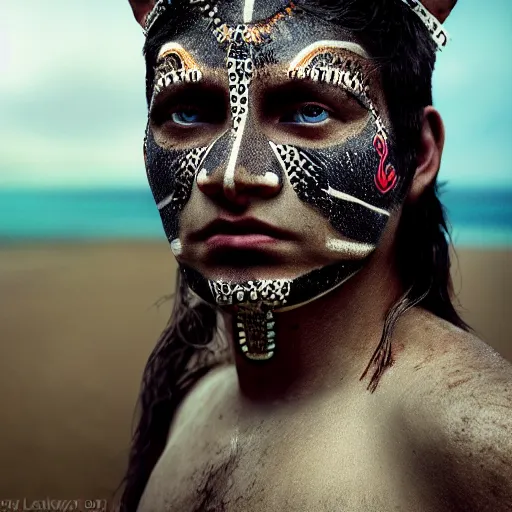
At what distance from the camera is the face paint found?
161cm

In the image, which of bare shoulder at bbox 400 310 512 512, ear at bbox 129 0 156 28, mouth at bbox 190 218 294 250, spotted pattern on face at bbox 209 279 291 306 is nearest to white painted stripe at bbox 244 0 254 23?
ear at bbox 129 0 156 28

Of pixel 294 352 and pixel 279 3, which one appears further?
pixel 294 352

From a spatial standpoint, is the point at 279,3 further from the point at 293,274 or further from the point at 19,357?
the point at 19,357

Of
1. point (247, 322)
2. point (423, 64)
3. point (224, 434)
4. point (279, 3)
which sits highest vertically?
point (279, 3)

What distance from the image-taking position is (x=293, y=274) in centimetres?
163

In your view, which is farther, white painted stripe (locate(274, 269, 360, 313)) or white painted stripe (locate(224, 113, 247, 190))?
white painted stripe (locate(274, 269, 360, 313))

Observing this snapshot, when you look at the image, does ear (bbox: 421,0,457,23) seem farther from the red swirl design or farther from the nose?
the nose

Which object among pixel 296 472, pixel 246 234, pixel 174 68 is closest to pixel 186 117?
pixel 174 68

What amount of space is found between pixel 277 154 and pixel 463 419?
0.75 m

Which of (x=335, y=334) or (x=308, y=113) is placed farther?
(x=335, y=334)

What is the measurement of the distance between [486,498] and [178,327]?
1.48 metres

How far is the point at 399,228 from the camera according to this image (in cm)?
192

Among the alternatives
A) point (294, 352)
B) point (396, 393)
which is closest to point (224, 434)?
point (294, 352)

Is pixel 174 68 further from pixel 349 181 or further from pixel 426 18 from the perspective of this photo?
pixel 426 18
